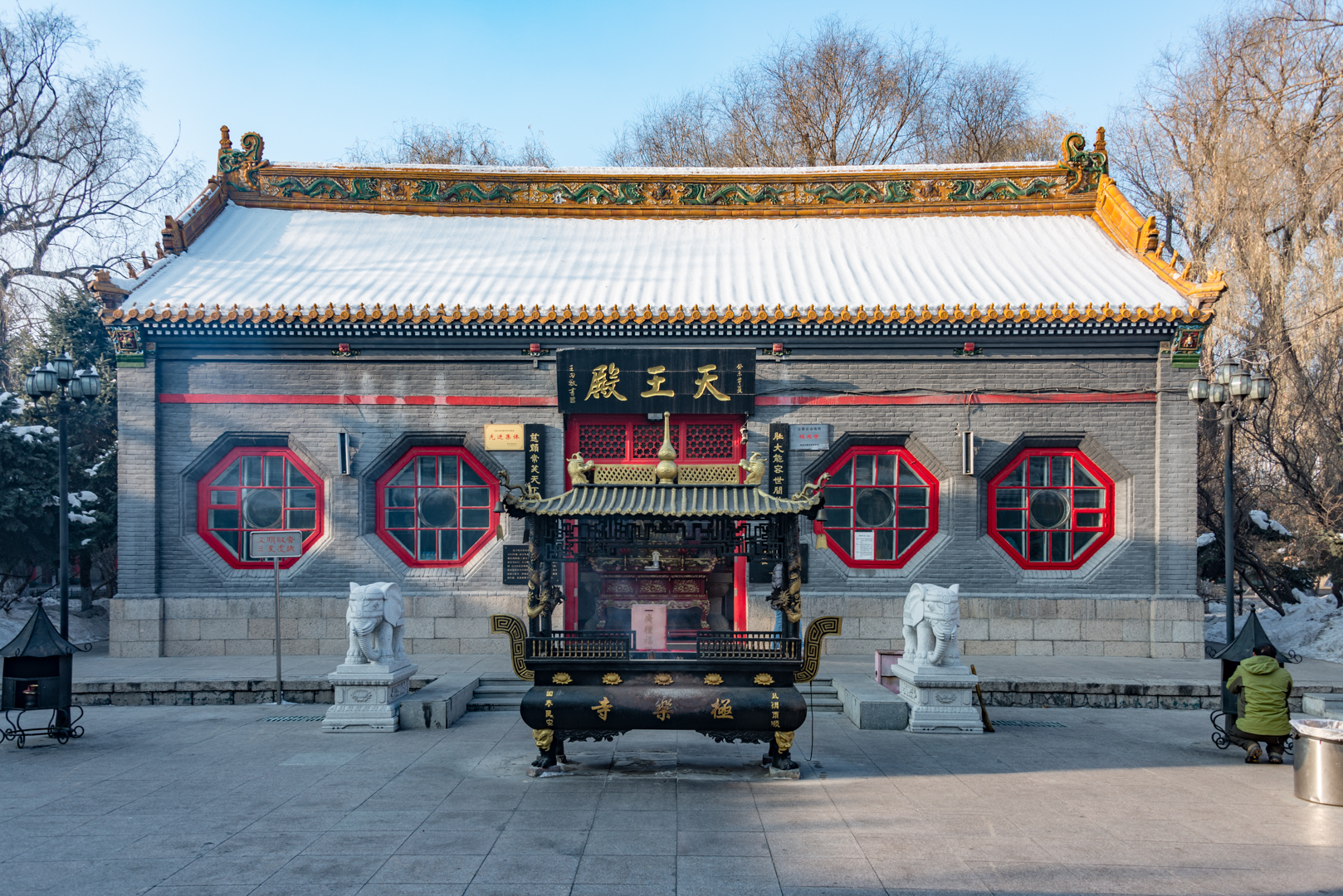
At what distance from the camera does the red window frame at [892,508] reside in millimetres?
14070

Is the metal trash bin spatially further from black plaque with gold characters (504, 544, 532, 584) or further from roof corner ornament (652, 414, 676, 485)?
black plaque with gold characters (504, 544, 532, 584)

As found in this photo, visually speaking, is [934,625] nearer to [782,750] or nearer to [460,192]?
[782,750]

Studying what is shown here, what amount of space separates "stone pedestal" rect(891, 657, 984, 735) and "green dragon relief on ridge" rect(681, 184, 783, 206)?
10.0 m

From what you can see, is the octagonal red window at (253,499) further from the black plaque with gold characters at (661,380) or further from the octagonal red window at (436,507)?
the black plaque with gold characters at (661,380)

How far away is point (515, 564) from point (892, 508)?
609 centimetres

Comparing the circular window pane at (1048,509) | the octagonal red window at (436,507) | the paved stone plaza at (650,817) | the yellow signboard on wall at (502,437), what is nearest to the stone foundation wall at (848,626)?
the octagonal red window at (436,507)

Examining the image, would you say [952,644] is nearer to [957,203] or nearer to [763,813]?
[763,813]

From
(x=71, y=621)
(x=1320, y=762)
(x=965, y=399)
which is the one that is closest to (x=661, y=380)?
(x=965, y=399)

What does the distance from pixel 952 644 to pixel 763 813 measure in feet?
13.6

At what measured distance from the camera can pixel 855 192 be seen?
56.0 ft

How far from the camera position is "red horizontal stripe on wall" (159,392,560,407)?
13.9m

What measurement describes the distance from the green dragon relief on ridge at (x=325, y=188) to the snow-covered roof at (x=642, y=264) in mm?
394

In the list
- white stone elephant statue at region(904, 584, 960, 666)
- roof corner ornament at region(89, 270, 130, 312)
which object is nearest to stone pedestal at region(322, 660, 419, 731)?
white stone elephant statue at region(904, 584, 960, 666)

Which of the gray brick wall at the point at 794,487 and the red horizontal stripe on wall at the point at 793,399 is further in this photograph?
the red horizontal stripe on wall at the point at 793,399
